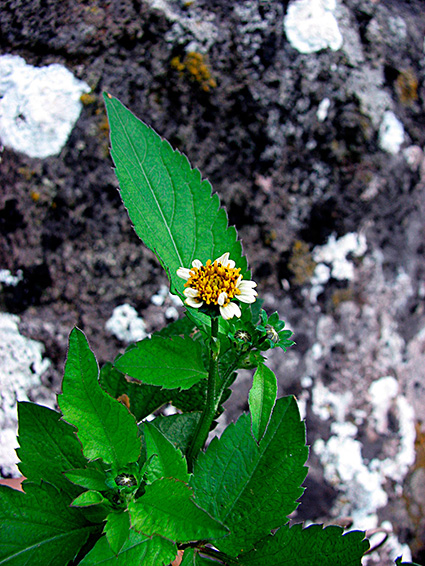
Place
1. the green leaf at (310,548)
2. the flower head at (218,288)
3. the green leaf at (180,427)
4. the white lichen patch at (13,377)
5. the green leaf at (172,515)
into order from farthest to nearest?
the white lichen patch at (13,377), the green leaf at (180,427), the green leaf at (310,548), the flower head at (218,288), the green leaf at (172,515)

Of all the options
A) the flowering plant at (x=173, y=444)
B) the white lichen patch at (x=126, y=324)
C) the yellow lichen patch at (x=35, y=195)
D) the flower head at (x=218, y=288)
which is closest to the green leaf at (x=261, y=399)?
the flowering plant at (x=173, y=444)

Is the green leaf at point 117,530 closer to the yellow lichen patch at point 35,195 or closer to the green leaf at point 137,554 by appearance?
the green leaf at point 137,554

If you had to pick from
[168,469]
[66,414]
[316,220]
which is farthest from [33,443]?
[316,220]

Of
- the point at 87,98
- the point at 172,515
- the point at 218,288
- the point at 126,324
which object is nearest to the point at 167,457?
the point at 172,515

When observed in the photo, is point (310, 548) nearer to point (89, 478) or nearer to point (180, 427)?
point (180, 427)

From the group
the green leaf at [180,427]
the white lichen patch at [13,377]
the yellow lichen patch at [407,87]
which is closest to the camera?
the green leaf at [180,427]

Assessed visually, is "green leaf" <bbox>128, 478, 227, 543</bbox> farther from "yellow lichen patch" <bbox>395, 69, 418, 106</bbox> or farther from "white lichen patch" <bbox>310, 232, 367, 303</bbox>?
"yellow lichen patch" <bbox>395, 69, 418, 106</bbox>

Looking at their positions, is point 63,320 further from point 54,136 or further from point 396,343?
point 396,343
